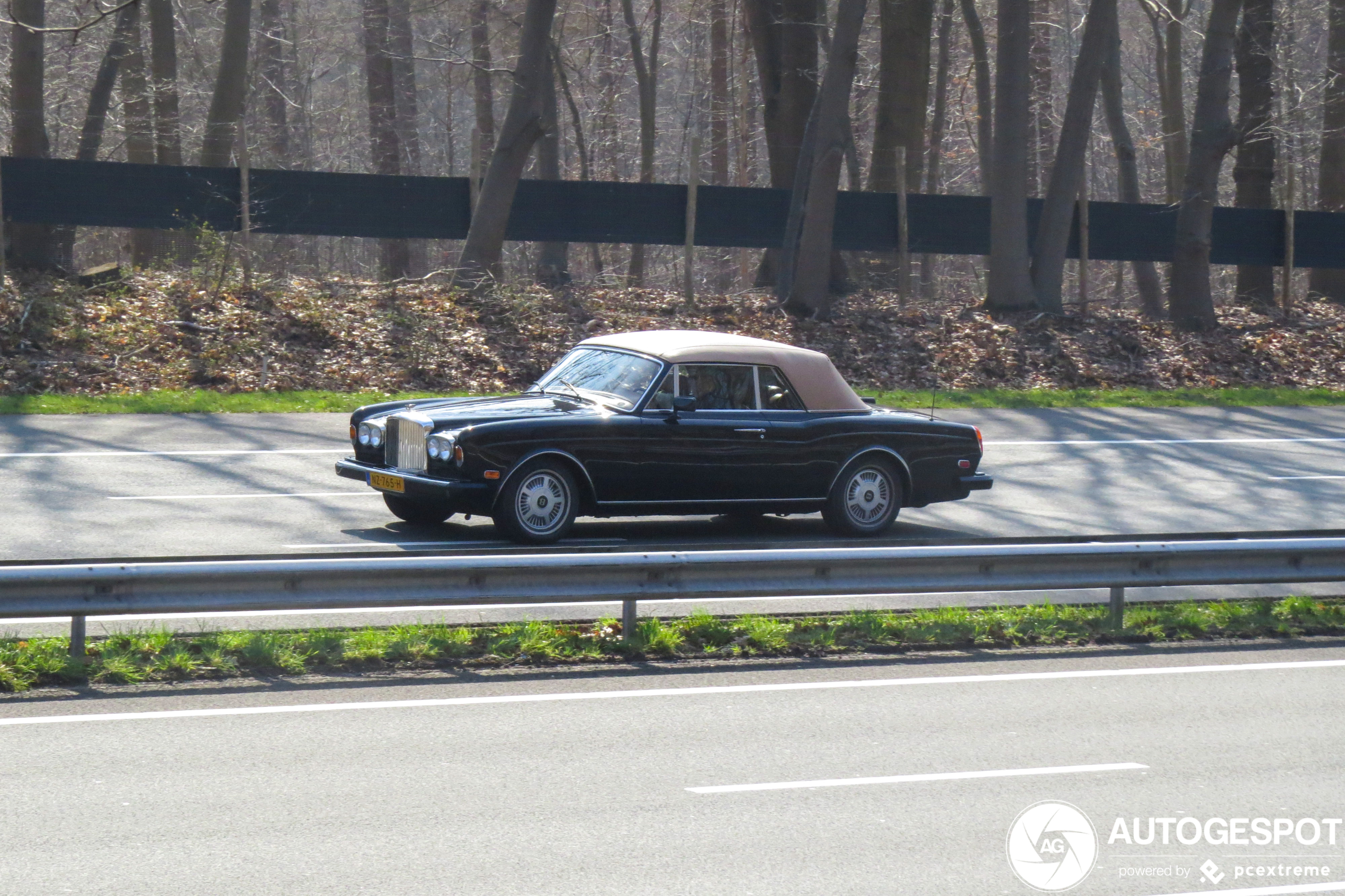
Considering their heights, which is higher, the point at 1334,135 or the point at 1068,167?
the point at 1334,135

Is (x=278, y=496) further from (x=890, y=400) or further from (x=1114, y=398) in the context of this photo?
(x=1114, y=398)

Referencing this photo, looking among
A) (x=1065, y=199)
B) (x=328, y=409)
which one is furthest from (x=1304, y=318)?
(x=328, y=409)

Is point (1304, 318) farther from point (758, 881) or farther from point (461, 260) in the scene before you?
point (758, 881)

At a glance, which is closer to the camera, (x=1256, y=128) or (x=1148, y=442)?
(x=1148, y=442)

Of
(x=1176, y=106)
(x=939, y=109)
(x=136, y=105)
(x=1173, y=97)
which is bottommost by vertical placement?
(x=136, y=105)

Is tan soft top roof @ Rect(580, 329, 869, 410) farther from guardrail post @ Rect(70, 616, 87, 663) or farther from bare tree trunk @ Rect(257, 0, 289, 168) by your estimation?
bare tree trunk @ Rect(257, 0, 289, 168)

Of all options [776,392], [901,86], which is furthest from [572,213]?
[776,392]

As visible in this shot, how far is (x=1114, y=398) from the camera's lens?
2184cm

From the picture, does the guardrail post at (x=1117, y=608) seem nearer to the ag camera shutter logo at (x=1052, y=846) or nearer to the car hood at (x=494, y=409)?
the ag camera shutter logo at (x=1052, y=846)

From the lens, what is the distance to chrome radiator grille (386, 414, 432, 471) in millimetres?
10547

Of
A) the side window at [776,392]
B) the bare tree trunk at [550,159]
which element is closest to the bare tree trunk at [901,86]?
the bare tree trunk at [550,159]

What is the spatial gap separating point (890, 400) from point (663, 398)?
31.0ft

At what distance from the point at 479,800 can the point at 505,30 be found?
34455 millimetres

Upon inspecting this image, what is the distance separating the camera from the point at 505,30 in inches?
1479
